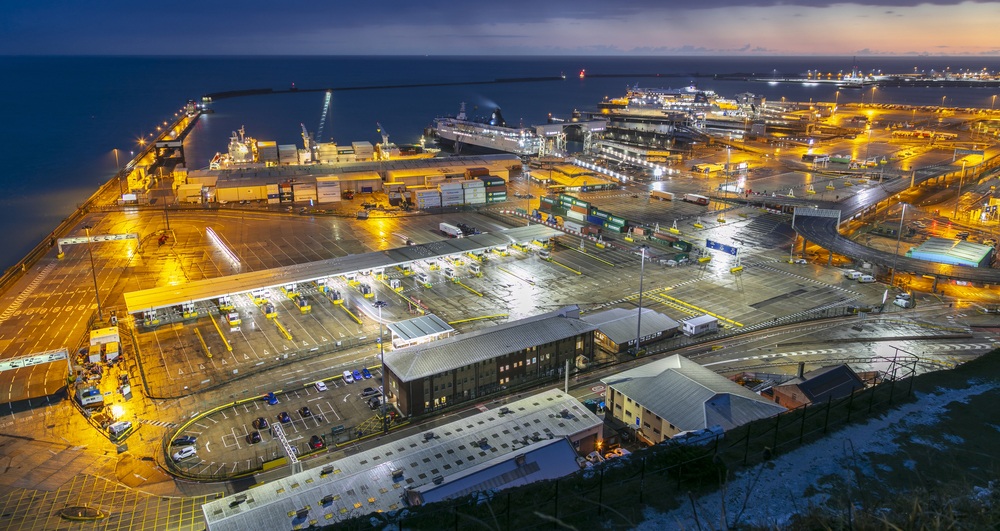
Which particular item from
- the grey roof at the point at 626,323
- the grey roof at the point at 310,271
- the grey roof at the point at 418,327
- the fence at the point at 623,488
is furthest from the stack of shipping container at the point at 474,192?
the fence at the point at 623,488

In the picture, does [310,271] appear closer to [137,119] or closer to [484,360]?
[484,360]

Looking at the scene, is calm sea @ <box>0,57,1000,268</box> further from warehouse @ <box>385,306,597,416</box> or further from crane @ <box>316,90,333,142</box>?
warehouse @ <box>385,306,597,416</box>

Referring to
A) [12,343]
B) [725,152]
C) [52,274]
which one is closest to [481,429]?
[12,343]

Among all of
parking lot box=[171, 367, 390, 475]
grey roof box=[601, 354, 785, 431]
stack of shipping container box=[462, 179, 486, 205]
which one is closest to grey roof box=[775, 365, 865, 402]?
grey roof box=[601, 354, 785, 431]

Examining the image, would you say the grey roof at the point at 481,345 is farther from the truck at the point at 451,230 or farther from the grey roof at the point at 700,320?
the truck at the point at 451,230

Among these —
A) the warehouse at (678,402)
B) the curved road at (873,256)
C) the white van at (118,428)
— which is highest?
the curved road at (873,256)
